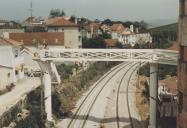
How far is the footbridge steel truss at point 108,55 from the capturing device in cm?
3097

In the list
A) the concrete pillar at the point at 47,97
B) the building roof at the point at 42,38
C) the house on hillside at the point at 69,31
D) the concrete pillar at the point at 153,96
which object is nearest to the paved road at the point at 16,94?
the concrete pillar at the point at 47,97

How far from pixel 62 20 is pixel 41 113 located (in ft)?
183

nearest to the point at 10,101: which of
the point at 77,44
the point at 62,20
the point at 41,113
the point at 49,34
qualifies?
the point at 41,113

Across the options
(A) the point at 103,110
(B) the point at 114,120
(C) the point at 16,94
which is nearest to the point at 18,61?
(C) the point at 16,94

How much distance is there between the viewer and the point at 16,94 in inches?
1553

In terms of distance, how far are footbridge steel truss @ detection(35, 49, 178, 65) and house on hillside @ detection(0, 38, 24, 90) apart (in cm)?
985

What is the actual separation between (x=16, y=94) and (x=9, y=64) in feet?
26.6

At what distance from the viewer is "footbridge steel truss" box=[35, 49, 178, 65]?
102 feet

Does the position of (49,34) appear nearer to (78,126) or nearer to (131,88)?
(131,88)

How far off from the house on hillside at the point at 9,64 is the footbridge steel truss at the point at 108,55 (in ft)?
32.3

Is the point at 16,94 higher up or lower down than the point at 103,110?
higher up

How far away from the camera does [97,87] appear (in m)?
55.5

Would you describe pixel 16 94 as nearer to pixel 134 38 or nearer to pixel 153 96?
pixel 153 96

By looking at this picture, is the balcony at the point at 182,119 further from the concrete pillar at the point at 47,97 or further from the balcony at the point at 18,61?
the balcony at the point at 18,61
